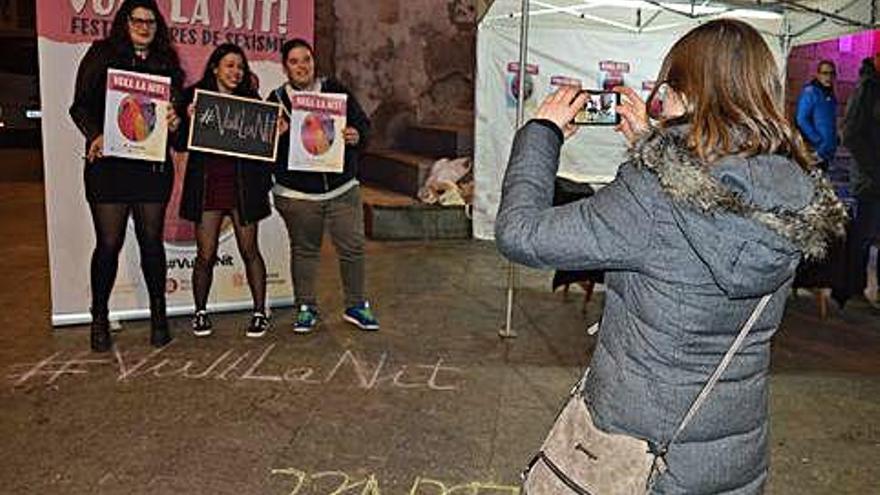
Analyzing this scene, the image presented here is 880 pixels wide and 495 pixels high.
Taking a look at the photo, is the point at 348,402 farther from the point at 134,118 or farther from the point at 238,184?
the point at 134,118

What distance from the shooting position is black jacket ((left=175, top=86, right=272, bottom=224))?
185 inches

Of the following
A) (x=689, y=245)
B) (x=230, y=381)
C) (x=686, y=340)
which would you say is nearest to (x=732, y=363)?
(x=686, y=340)

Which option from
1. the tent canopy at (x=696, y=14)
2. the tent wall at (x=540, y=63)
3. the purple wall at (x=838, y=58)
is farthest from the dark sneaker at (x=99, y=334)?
the purple wall at (x=838, y=58)

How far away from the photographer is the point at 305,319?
5.06m

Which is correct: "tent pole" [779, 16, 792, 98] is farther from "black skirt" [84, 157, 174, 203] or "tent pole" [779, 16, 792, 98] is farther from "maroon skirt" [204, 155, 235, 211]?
"black skirt" [84, 157, 174, 203]

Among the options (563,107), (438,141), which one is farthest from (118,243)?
(438,141)

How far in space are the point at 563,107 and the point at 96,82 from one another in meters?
3.44

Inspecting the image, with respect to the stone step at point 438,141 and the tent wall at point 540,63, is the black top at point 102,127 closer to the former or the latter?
the tent wall at point 540,63

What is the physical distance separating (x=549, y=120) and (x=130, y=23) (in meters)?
3.41

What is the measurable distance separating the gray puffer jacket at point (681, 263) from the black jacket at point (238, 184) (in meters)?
3.36

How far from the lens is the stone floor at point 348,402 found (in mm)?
3238

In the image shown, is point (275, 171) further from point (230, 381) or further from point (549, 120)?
point (549, 120)

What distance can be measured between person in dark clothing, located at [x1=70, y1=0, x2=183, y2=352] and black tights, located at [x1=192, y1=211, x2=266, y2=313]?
256 mm

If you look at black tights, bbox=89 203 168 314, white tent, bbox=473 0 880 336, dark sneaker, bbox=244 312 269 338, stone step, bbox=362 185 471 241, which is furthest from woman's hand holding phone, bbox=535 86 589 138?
stone step, bbox=362 185 471 241
